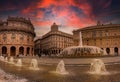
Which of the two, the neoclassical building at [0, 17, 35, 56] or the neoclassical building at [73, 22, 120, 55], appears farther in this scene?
the neoclassical building at [73, 22, 120, 55]

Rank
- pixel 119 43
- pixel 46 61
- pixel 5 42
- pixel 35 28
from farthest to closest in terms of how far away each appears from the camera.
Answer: pixel 35 28 → pixel 119 43 → pixel 5 42 → pixel 46 61

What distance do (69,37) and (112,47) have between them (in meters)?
32.0

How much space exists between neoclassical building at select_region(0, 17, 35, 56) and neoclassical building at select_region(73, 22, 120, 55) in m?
25.2

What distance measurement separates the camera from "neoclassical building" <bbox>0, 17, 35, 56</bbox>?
45.5 m

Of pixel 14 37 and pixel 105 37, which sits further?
pixel 105 37

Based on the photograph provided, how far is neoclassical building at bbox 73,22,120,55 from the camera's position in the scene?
5616cm

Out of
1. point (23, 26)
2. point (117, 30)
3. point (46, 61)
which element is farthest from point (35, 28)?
point (46, 61)

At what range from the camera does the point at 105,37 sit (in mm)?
57562

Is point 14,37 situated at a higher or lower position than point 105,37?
lower

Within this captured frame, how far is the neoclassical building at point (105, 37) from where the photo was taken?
56156 mm

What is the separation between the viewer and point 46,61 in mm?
16047

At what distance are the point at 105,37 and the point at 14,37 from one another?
33.3 m

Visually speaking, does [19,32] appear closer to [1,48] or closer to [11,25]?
[11,25]

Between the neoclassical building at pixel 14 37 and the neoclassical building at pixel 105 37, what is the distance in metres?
25.2
